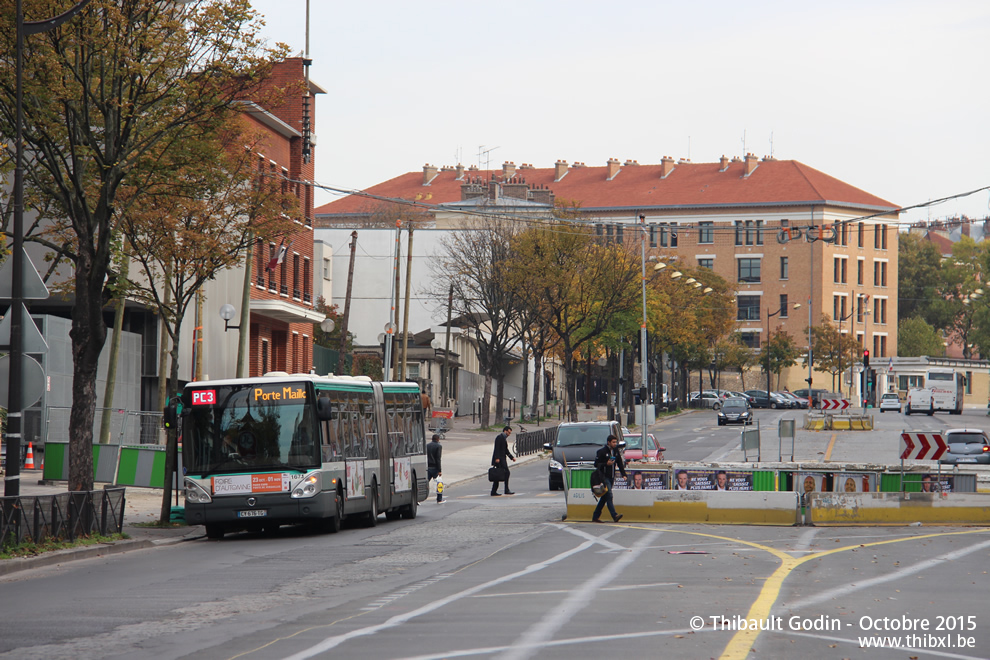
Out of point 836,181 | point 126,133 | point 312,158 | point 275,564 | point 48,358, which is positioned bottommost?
point 275,564

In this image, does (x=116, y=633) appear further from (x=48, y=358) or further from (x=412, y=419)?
→ (x=48, y=358)

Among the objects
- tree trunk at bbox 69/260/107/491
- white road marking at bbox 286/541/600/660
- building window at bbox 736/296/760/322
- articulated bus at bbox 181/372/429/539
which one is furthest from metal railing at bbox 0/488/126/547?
building window at bbox 736/296/760/322

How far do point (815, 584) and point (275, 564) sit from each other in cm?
A: 717

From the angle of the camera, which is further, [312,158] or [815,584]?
[312,158]

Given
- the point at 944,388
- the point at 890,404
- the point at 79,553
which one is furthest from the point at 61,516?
the point at 890,404

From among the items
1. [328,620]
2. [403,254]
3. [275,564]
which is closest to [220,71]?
[275,564]

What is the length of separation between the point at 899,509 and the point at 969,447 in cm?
2156

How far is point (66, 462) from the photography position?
102 feet

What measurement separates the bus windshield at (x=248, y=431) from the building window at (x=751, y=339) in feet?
369

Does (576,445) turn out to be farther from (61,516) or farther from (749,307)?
(749,307)

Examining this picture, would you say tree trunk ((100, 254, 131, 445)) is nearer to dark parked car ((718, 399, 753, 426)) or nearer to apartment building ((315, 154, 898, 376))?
dark parked car ((718, 399, 753, 426))

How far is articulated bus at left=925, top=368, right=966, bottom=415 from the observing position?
8794 cm

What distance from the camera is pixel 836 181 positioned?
13500 centimetres

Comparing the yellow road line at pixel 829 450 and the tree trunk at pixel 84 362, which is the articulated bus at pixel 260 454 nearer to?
the tree trunk at pixel 84 362
